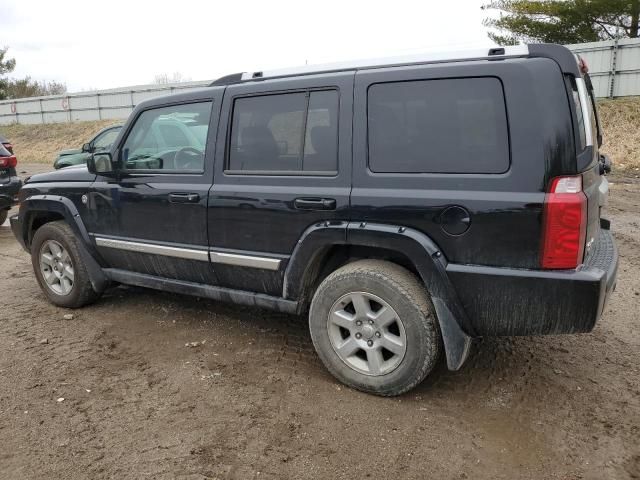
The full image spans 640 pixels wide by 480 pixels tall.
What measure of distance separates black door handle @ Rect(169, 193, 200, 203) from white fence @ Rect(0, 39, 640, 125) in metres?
12.1

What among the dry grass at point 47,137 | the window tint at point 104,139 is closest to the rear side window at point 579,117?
the window tint at point 104,139

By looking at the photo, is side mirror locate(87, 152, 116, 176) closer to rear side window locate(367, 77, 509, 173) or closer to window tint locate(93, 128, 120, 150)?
rear side window locate(367, 77, 509, 173)

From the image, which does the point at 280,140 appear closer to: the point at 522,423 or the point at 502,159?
the point at 502,159

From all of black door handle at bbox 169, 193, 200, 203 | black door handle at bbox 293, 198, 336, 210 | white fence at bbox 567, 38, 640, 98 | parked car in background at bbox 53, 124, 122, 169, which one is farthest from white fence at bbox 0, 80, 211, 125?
black door handle at bbox 293, 198, 336, 210

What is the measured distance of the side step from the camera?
→ 3619mm

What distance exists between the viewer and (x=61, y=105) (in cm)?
3491

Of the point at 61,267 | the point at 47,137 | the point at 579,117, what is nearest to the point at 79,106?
the point at 47,137

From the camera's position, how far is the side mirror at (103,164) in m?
4.25

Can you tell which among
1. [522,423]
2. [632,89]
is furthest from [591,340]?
[632,89]

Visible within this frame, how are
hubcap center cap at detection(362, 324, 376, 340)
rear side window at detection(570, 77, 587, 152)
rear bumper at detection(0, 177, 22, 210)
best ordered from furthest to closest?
1. rear bumper at detection(0, 177, 22, 210)
2. hubcap center cap at detection(362, 324, 376, 340)
3. rear side window at detection(570, 77, 587, 152)

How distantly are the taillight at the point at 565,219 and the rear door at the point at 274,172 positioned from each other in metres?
1.09

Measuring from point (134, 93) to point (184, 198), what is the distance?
29.8 metres

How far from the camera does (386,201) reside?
306cm

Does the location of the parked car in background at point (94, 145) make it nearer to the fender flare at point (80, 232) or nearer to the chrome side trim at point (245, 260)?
the fender flare at point (80, 232)
